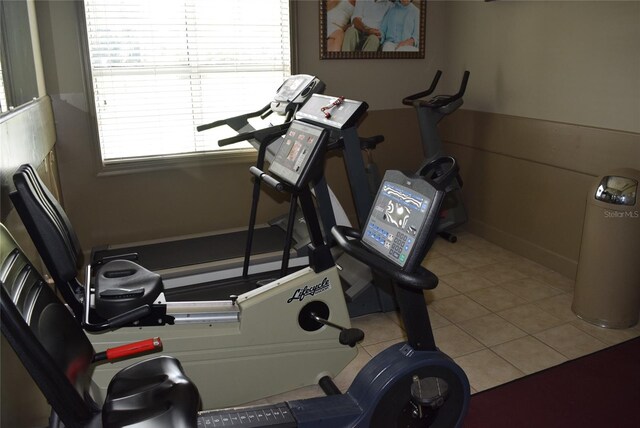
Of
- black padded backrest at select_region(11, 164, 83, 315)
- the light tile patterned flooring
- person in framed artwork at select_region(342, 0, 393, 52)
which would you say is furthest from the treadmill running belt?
person in framed artwork at select_region(342, 0, 393, 52)

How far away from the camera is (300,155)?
2357mm

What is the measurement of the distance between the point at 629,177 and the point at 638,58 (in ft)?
2.56

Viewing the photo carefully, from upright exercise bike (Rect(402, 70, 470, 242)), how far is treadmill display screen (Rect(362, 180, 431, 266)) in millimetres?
2439

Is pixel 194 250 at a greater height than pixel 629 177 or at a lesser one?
lesser

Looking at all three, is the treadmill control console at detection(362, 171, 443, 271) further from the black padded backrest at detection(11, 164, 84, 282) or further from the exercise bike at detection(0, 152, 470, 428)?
the black padded backrest at detection(11, 164, 84, 282)

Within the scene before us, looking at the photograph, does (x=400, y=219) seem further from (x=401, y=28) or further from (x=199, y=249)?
(x=401, y=28)

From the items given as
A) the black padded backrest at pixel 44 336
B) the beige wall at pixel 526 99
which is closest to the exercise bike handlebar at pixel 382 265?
the black padded backrest at pixel 44 336

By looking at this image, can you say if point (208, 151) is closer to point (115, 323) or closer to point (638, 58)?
point (115, 323)

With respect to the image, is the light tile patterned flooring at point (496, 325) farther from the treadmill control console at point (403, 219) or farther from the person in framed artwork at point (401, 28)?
the person in framed artwork at point (401, 28)

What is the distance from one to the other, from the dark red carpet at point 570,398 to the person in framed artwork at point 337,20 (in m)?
2.96

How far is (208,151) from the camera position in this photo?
403cm

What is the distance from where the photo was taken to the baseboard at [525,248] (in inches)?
144

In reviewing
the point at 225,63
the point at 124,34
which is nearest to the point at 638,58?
the point at 225,63

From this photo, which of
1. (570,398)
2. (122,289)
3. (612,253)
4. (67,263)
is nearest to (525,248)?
(612,253)
